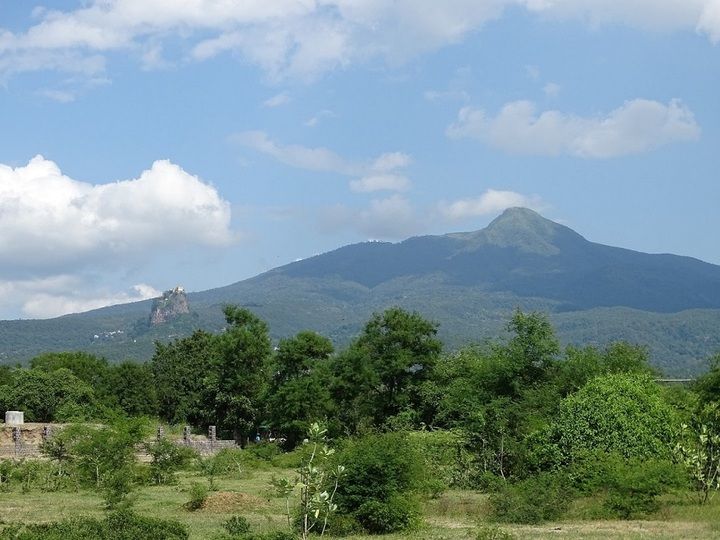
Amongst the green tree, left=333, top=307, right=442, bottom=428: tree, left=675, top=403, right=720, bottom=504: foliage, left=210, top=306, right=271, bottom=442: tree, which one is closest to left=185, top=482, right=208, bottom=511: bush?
left=675, top=403, right=720, bottom=504: foliage

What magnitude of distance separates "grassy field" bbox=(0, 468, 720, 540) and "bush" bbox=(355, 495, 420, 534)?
451mm

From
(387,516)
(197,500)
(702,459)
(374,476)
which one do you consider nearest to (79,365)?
(197,500)

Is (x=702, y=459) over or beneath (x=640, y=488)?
over

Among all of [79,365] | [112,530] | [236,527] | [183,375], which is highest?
[79,365]

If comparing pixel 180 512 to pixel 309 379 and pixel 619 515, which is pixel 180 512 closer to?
pixel 619 515

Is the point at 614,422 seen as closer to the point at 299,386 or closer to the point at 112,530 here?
the point at 112,530

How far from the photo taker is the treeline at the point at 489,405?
2512 centimetres

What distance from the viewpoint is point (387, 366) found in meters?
58.8

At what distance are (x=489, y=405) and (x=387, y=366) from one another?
25668mm

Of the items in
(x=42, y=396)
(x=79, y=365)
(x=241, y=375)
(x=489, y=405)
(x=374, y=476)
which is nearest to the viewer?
(x=374, y=476)

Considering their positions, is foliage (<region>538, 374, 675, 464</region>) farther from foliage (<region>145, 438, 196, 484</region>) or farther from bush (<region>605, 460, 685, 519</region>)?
foliage (<region>145, 438, 196, 484</region>)

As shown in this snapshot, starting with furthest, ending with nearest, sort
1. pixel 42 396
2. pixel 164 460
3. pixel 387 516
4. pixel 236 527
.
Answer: pixel 42 396
pixel 164 460
pixel 387 516
pixel 236 527

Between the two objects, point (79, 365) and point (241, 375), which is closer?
point (241, 375)

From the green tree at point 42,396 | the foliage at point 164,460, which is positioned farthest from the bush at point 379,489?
the green tree at point 42,396
